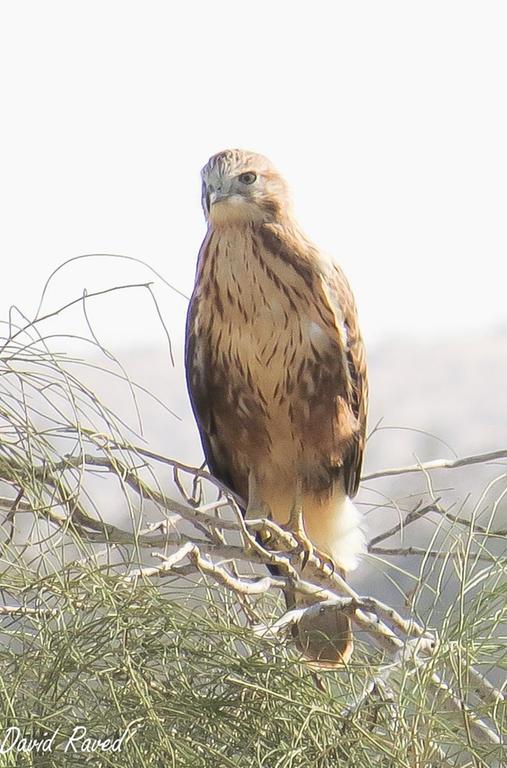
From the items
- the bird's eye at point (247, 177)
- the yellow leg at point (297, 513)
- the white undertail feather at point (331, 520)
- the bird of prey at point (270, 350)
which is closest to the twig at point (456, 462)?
the bird of prey at point (270, 350)

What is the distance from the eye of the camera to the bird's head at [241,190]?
11.4 ft

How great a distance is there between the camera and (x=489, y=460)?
8.24 ft

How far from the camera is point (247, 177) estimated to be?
11.6 ft

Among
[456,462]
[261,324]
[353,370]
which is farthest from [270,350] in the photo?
[456,462]

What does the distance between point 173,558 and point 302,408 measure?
1439 mm

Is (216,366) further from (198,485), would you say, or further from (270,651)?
(270,651)

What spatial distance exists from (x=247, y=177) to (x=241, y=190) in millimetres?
55

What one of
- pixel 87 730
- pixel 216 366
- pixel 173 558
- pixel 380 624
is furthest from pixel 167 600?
pixel 216 366

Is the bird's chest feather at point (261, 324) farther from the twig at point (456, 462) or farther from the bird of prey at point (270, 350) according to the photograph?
the twig at point (456, 462)

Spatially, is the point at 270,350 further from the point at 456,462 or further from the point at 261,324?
the point at 456,462

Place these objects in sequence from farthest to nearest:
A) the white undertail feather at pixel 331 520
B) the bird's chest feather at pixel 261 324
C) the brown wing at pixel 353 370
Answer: the white undertail feather at pixel 331 520 → the brown wing at pixel 353 370 → the bird's chest feather at pixel 261 324

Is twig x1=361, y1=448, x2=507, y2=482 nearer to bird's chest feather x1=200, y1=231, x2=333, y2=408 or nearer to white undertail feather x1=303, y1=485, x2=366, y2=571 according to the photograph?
bird's chest feather x1=200, y1=231, x2=333, y2=408

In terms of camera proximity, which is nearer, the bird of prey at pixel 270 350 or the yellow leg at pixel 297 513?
the bird of prey at pixel 270 350

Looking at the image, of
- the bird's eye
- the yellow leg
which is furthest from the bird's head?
the yellow leg
